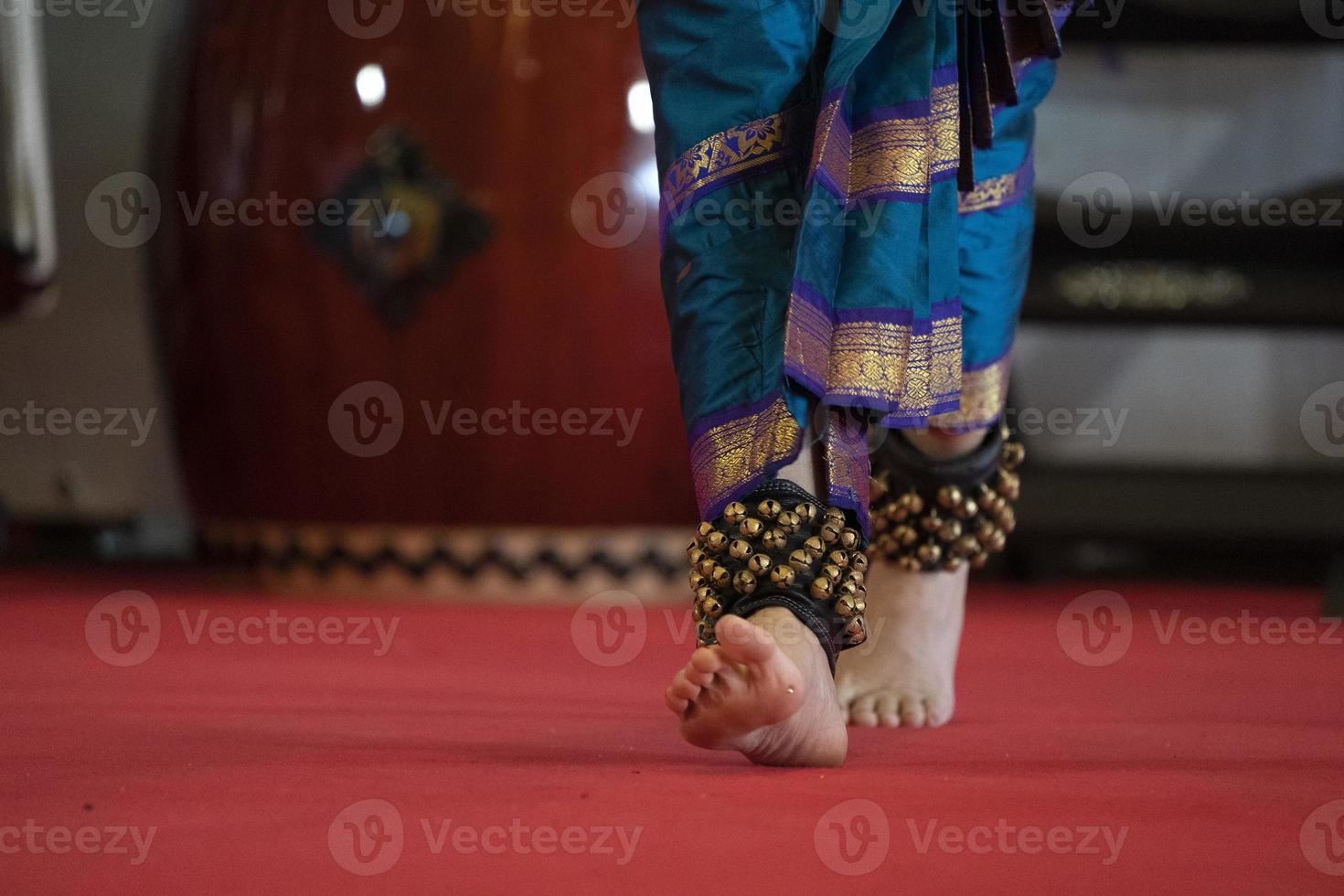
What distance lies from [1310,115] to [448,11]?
143cm

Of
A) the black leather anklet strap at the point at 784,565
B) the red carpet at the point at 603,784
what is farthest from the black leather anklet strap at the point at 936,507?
the black leather anklet strap at the point at 784,565

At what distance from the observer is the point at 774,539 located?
2.43 ft

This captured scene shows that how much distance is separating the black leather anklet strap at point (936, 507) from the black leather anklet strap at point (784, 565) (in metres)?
0.25

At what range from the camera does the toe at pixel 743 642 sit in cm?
66

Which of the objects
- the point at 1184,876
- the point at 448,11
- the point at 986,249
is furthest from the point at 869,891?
the point at 448,11

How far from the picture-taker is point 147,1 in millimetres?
2264

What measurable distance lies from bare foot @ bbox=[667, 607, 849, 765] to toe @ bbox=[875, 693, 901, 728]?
7.8 inches

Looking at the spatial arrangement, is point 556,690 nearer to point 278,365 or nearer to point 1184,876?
point 1184,876

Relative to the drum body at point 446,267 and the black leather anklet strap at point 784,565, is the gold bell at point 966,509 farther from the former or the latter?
the drum body at point 446,267

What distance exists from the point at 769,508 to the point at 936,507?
29cm

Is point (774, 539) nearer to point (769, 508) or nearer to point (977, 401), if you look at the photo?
point (769, 508)

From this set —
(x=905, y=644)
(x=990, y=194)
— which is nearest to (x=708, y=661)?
(x=905, y=644)

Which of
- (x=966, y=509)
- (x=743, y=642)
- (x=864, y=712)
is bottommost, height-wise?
(x=864, y=712)

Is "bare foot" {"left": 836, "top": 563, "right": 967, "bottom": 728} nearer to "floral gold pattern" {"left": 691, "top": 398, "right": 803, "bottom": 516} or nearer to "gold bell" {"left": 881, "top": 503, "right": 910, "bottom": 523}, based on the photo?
"gold bell" {"left": 881, "top": 503, "right": 910, "bottom": 523}
